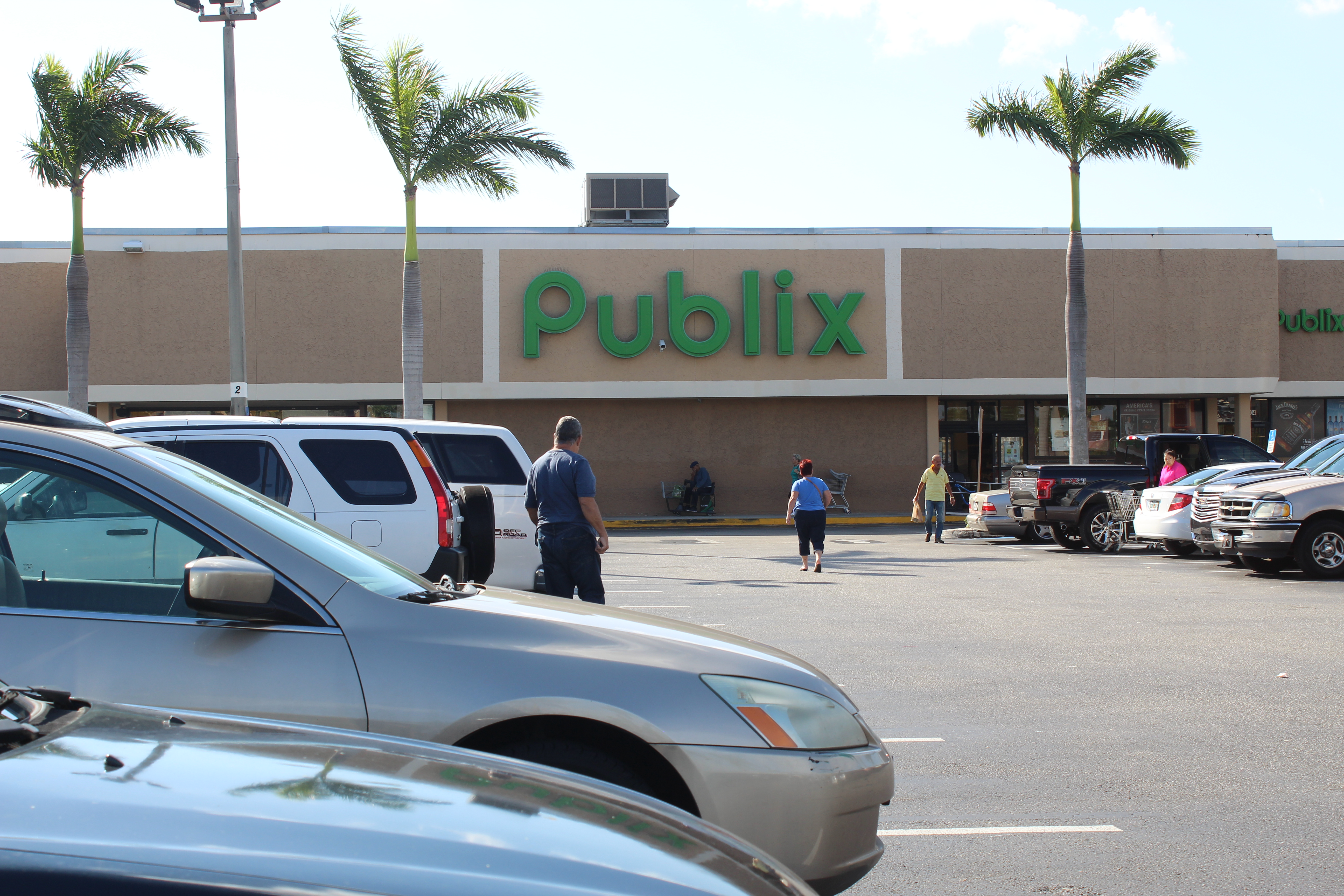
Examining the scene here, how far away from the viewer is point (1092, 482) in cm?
1920

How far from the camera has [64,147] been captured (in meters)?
20.0

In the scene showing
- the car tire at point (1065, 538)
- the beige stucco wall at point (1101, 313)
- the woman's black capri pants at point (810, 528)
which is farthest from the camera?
the beige stucco wall at point (1101, 313)

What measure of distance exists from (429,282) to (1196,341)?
815 inches

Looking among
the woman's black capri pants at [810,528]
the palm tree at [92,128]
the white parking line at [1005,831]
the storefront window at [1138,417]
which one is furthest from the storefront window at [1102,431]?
the white parking line at [1005,831]

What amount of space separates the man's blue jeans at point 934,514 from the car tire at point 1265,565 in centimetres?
628

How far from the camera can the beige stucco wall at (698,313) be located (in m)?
28.9

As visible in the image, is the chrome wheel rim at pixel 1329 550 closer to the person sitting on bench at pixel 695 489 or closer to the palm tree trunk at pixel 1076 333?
the palm tree trunk at pixel 1076 333

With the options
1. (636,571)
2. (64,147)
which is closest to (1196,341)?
(636,571)

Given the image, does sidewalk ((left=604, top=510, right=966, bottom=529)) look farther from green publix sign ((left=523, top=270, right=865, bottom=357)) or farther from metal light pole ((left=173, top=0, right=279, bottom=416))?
metal light pole ((left=173, top=0, right=279, bottom=416))

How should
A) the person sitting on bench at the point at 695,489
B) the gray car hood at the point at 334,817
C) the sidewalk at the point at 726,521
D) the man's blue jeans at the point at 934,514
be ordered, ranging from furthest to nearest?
the person sitting on bench at the point at 695,489 < the sidewalk at the point at 726,521 < the man's blue jeans at the point at 934,514 < the gray car hood at the point at 334,817

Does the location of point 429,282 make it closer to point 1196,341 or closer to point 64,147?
point 64,147

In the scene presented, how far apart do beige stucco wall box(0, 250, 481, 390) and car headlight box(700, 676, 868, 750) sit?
2544 centimetres

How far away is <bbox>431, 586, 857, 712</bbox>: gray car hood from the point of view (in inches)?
136

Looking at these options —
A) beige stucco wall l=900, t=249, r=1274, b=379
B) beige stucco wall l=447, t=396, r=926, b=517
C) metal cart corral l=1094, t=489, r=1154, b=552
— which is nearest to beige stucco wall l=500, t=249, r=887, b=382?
beige stucco wall l=447, t=396, r=926, b=517
